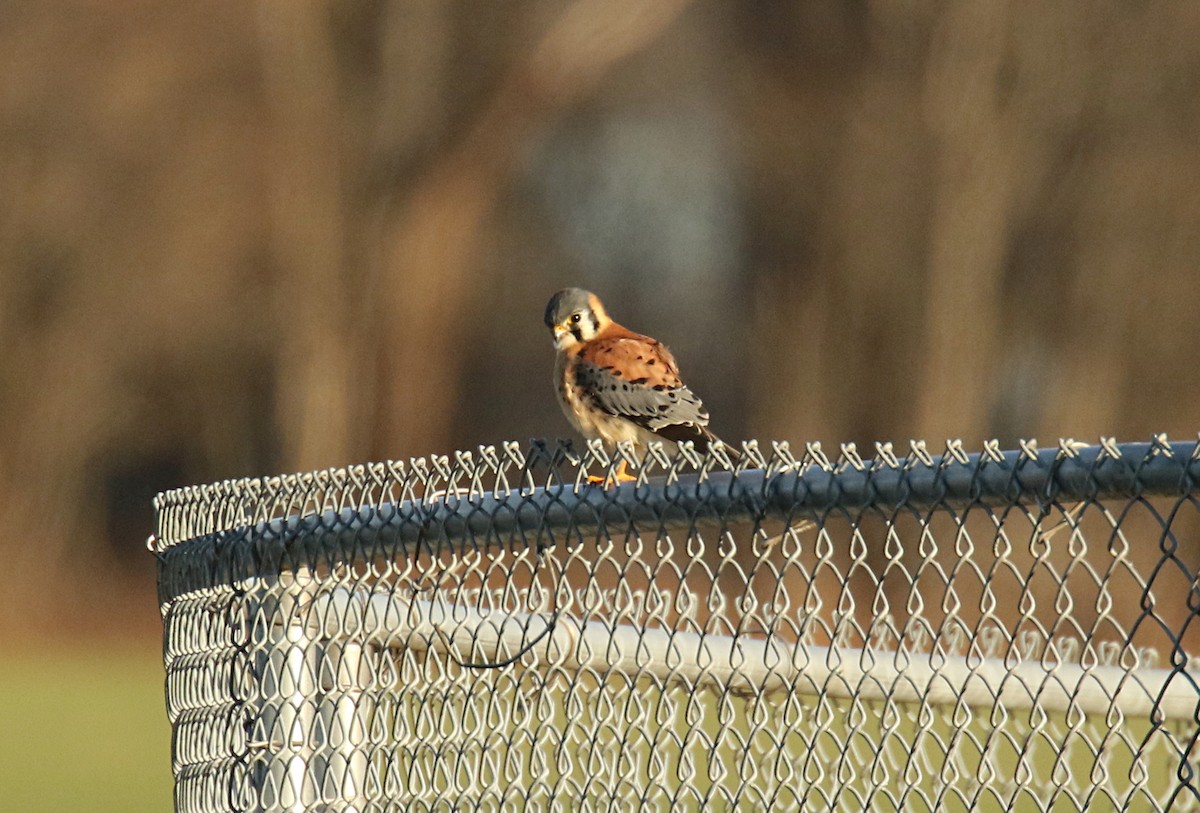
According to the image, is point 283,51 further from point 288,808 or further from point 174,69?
point 288,808

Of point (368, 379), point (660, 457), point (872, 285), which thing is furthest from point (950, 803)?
point (368, 379)

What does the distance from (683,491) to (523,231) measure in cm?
1719

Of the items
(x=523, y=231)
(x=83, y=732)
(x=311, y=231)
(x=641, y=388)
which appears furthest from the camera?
(x=523, y=231)

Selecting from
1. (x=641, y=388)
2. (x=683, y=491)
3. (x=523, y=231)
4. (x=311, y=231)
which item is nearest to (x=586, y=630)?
(x=683, y=491)

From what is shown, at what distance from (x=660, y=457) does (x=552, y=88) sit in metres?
16.4

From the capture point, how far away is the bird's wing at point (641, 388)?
13.2 ft

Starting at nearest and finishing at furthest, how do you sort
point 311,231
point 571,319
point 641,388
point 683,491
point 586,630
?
point 683,491 → point 586,630 → point 641,388 → point 571,319 → point 311,231

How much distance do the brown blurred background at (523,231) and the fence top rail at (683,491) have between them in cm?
1277

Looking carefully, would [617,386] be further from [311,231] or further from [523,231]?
[523,231]

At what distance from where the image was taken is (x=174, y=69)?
17797 mm

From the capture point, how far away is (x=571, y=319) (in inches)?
181

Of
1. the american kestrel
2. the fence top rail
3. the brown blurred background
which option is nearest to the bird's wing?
the american kestrel

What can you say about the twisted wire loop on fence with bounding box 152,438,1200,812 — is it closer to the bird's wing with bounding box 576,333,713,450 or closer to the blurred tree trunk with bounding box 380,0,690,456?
the bird's wing with bounding box 576,333,713,450

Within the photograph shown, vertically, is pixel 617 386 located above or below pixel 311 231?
below
